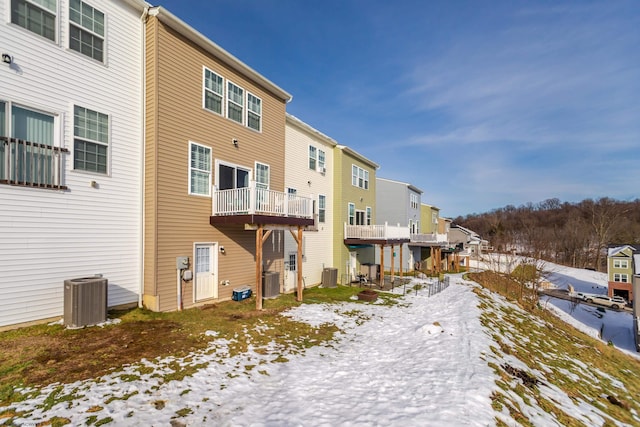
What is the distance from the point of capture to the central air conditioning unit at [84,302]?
7152 mm

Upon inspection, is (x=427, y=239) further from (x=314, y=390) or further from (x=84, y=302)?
(x=84, y=302)

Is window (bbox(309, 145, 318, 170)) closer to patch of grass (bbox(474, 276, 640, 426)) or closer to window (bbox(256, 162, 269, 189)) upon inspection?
window (bbox(256, 162, 269, 189))

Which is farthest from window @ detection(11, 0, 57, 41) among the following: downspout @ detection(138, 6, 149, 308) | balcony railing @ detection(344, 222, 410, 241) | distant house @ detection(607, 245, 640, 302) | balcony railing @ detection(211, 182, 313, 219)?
distant house @ detection(607, 245, 640, 302)

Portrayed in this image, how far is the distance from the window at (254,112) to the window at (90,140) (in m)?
5.55

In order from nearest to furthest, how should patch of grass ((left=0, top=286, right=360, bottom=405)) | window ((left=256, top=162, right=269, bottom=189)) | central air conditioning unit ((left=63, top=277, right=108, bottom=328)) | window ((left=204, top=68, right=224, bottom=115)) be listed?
patch of grass ((left=0, top=286, right=360, bottom=405)) < central air conditioning unit ((left=63, top=277, right=108, bottom=328)) < window ((left=204, top=68, right=224, bottom=115)) < window ((left=256, top=162, right=269, bottom=189))

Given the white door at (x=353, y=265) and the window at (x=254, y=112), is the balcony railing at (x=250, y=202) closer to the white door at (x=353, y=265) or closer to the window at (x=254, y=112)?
the window at (x=254, y=112)

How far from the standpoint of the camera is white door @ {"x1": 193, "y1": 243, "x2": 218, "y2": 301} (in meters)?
10.5

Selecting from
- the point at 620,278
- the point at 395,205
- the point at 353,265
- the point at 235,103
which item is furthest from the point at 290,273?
the point at 620,278

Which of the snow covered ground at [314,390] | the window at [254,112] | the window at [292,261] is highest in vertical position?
the window at [254,112]

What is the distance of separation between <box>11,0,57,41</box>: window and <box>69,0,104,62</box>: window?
38cm

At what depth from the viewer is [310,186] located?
17812 mm

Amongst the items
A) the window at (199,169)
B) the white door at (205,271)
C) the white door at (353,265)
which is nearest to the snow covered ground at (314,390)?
the white door at (205,271)

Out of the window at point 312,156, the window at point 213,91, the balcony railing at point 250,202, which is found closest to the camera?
the balcony railing at point 250,202

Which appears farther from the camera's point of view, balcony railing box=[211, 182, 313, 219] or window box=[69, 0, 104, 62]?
balcony railing box=[211, 182, 313, 219]
